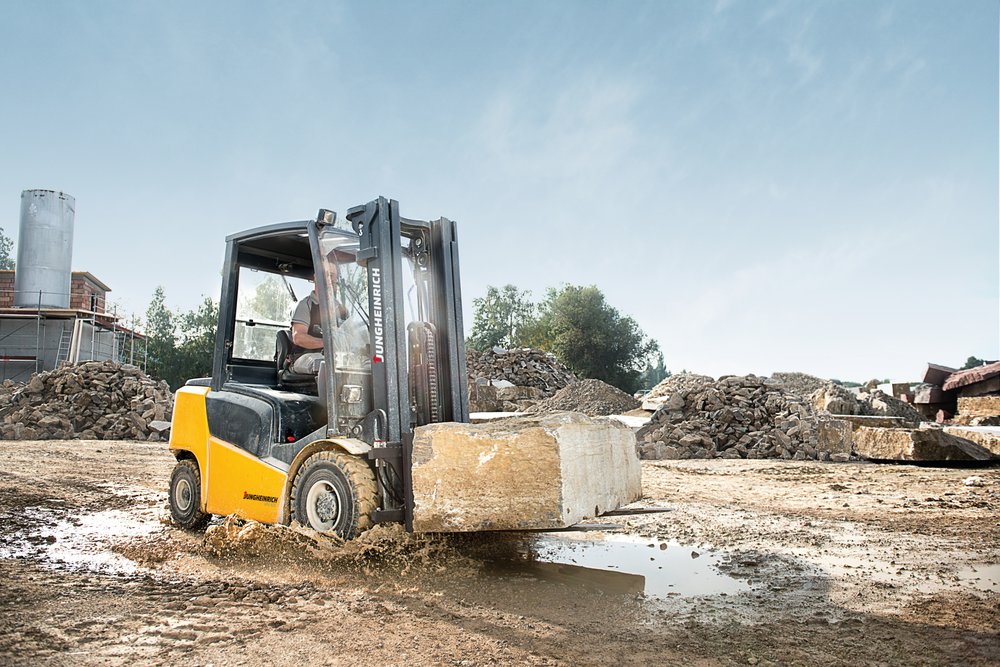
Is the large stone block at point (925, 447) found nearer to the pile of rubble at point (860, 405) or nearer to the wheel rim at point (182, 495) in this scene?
the pile of rubble at point (860, 405)

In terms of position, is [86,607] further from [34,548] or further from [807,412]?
[807,412]

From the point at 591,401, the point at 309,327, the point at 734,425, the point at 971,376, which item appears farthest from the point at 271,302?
the point at 971,376

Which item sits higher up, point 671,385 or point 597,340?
point 597,340

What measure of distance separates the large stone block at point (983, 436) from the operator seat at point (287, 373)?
11.0 m

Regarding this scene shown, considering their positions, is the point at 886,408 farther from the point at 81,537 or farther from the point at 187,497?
the point at 81,537

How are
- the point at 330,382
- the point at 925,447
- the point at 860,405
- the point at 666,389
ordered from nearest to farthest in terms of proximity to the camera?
the point at 330,382 < the point at 925,447 < the point at 860,405 < the point at 666,389

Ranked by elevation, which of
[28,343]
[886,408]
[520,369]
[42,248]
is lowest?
[886,408]

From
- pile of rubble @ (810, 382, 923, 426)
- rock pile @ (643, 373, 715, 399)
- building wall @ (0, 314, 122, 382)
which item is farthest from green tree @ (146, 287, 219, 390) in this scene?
pile of rubble @ (810, 382, 923, 426)

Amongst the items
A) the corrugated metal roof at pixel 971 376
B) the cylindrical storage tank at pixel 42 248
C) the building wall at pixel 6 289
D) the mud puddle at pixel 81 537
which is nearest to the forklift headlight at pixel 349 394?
the mud puddle at pixel 81 537

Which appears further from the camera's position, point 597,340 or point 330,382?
point 597,340

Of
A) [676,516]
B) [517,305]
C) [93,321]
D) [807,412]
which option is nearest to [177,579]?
[676,516]

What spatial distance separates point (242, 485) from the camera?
5.34m

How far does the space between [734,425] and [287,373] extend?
1109 cm

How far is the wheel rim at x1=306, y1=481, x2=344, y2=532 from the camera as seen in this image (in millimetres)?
4578
